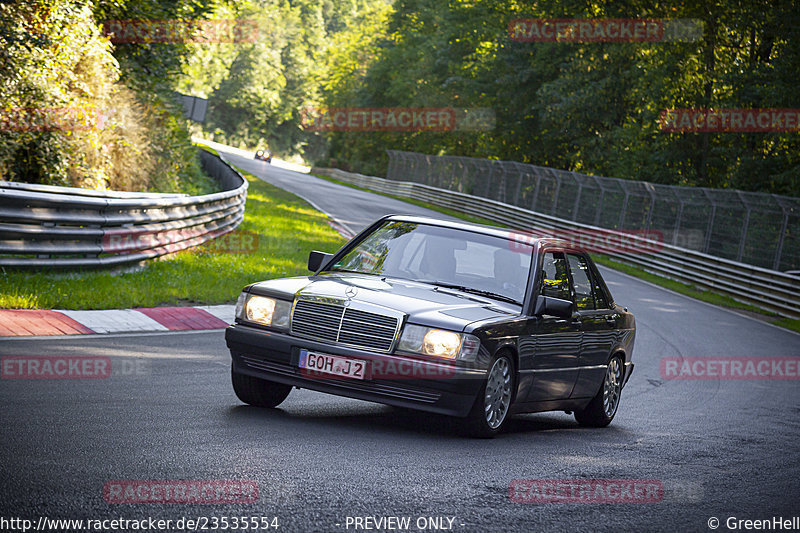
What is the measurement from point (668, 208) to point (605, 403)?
24129mm

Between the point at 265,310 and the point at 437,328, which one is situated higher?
the point at 437,328

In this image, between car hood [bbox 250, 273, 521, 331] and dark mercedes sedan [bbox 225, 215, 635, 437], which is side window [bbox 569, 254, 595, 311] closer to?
dark mercedes sedan [bbox 225, 215, 635, 437]

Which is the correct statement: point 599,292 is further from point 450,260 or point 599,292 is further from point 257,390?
point 257,390

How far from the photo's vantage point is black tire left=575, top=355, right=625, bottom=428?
8750mm

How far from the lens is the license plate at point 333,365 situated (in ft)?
21.1

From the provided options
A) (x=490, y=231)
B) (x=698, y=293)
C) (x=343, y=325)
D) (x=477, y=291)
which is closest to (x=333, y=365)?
(x=343, y=325)

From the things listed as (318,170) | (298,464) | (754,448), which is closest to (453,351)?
(298,464)

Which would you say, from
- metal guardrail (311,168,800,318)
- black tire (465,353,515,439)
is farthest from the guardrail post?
black tire (465,353,515,439)

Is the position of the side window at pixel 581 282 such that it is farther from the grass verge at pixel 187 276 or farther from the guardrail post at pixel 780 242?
the guardrail post at pixel 780 242

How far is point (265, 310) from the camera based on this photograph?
685 centimetres

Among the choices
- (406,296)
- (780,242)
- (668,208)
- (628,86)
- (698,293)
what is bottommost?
(698,293)

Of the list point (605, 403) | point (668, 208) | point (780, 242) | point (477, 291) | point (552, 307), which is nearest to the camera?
point (552, 307)

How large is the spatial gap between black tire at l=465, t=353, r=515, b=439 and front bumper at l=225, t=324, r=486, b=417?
147mm

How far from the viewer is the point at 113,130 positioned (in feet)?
61.4
